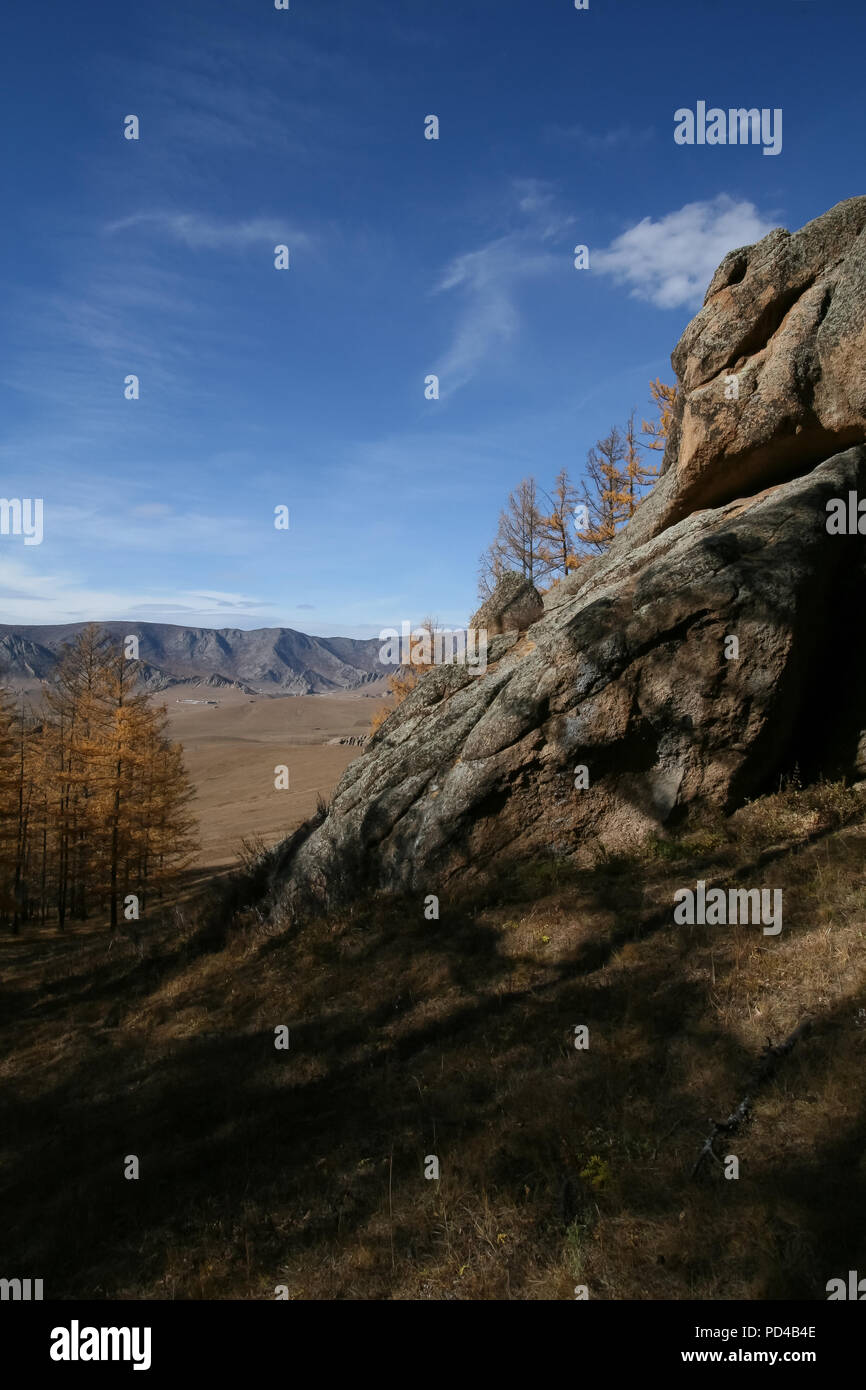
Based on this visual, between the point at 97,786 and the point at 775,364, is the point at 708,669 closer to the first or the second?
the point at 775,364

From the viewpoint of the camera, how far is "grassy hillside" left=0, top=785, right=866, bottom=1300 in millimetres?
4660

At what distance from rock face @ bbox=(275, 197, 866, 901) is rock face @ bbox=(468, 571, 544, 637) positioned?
194 cm

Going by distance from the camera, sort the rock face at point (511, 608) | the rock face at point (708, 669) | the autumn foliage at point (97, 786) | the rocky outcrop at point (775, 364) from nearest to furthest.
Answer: the rock face at point (708, 669) → the rocky outcrop at point (775, 364) → the rock face at point (511, 608) → the autumn foliage at point (97, 786)

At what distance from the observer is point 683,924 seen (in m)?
8.34

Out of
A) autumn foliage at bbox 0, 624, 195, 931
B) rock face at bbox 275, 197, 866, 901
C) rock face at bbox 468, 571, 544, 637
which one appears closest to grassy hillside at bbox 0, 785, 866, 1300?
rock face at bbox 275, 197, 866, 901

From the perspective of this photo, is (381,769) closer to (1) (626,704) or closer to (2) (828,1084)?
(1) (626,704)

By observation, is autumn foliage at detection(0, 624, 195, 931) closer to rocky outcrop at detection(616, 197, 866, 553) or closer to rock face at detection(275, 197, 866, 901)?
rock face at detection(275, 197, 866, 901)

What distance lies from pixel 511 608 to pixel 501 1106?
12.4 metres

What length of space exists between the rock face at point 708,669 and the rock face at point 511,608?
1.94m

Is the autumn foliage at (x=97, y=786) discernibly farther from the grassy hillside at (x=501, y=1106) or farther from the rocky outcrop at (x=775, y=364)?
the rocky outcrop at (x=775, y=364)

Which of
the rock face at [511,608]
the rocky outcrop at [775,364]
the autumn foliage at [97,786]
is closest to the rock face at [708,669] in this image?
the rocky outcrop at [775,364]

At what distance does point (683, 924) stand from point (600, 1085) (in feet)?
8.88

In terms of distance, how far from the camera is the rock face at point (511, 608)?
17.3 meters

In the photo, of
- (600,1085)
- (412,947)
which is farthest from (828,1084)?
(412,947)
